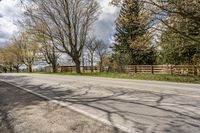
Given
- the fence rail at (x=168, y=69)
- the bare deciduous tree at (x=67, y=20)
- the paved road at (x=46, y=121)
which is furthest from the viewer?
the bare deciduous tree at (x=67, y=20)

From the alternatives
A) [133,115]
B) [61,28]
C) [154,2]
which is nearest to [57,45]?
[61,28]

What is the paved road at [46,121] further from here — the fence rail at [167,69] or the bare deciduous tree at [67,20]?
the bare deciduous tree at [67,20]

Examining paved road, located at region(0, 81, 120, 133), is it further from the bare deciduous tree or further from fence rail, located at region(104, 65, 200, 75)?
the bare deciduous tree

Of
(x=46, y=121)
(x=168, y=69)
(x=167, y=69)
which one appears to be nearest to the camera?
(x=46, y=121)

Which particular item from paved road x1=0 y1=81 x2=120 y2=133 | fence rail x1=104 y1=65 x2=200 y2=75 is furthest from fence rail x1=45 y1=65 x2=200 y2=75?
paved road x1=0 y1=81 x2=120 y2=133

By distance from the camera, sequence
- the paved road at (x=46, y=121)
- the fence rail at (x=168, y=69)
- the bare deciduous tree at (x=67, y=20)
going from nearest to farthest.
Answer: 1. the paved road at (x=46, y=121)
2. the fence rail at (x=168, y=69)
3. the bare deciduous tree at (x=67, y=20)

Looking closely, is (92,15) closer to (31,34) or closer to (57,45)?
(57,45)

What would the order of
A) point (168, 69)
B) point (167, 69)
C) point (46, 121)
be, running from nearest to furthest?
point (46, 121), point (168, 69), point (167, 69)

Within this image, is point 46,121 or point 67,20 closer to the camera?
point 46,121

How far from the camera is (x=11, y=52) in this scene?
71938 mm

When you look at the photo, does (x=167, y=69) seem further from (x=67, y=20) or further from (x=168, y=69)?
(x=67, y=20)

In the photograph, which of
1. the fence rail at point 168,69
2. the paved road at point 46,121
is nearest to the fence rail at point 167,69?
the fence rail at point 168,69

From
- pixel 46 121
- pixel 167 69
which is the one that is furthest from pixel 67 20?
pixel 46 121

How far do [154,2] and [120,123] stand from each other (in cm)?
1389
